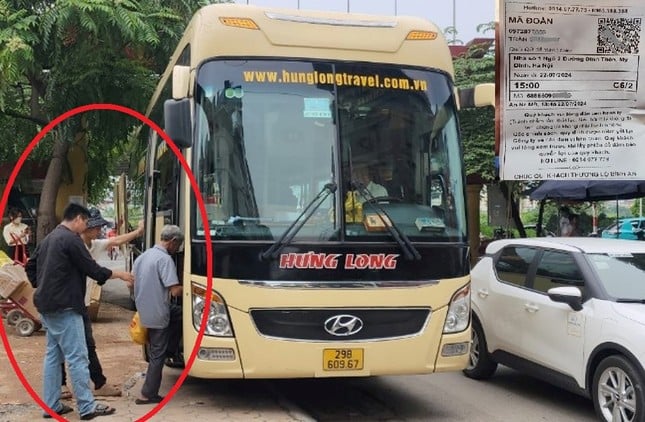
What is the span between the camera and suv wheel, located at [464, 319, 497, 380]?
8.48 metres

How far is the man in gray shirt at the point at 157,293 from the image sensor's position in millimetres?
6477

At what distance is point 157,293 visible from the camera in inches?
256

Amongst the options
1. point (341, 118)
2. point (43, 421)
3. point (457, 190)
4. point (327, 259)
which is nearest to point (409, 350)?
point (327, 259)

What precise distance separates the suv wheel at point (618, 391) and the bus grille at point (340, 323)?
1.64m

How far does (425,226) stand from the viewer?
6.37 metres

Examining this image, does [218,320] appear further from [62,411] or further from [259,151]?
[62,411]

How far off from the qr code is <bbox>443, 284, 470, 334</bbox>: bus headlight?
4.34 m

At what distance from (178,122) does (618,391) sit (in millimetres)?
4343

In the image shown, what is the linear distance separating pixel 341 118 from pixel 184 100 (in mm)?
1337

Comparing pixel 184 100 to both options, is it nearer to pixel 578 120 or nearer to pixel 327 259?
pixel 327 259

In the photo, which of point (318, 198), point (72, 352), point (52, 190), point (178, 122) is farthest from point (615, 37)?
point (52, 190)

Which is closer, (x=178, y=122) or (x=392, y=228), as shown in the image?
(x=178, y=122)

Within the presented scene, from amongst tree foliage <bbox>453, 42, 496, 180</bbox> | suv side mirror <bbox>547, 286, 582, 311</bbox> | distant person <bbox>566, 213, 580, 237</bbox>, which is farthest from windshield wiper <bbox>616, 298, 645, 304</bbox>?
tree foliage <bbox>453, 42, 496, 180</bbox>

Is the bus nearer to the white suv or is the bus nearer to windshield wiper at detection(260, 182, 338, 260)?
windshield wiper at detection(260, 182, 338, 260)
